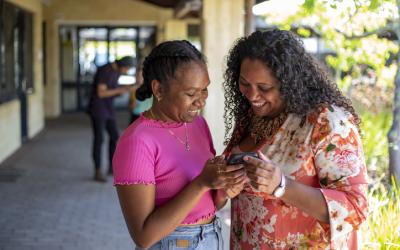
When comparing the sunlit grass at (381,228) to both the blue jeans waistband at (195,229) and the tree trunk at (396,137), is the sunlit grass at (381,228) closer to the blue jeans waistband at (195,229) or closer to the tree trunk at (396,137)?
the tree trunk at (396,137)

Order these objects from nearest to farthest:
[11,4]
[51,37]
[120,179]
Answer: [120,179] → [11,4] → [51,37]

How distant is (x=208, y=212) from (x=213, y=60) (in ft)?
15.3

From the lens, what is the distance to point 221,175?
1941 mm

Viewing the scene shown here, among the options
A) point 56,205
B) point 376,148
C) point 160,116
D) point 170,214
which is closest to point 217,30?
point 376,148

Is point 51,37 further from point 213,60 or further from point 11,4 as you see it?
point 213,60

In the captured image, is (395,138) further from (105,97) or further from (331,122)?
(105,97)

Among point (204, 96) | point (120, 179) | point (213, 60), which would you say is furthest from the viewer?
point (213, 60)

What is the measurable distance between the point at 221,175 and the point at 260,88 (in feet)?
1.26

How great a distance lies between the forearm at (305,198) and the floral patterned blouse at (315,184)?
21mm

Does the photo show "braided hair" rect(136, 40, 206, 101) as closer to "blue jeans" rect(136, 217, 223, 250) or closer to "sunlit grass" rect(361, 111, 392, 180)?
"blue jeans" rect(136, 217, 223, 250)

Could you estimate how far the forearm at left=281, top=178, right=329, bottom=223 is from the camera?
1965mm

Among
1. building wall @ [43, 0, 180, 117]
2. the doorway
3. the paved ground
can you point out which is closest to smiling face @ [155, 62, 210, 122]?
the paved ground

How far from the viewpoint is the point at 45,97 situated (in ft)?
57.1

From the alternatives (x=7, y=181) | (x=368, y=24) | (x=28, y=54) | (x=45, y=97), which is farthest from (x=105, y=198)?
(x=45, y=97)
